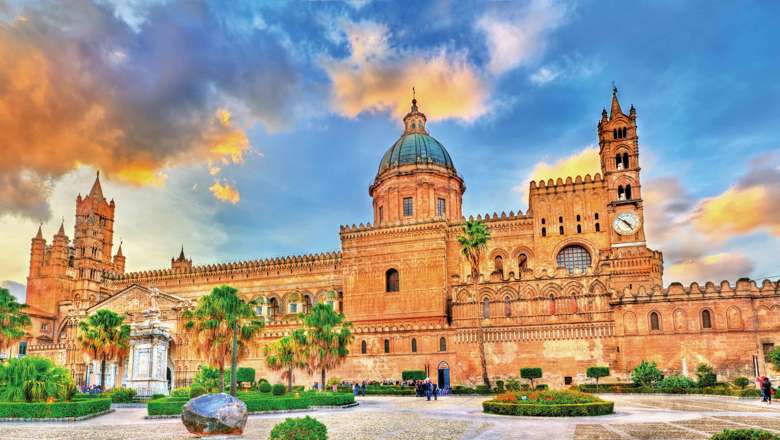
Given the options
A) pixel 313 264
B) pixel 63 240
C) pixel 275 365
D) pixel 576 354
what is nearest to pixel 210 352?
pixel 275 365

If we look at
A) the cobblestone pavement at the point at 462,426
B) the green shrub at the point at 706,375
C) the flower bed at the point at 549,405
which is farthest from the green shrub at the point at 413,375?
the flower bed at the point at 549,405

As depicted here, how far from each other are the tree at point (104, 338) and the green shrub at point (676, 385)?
3328 cm

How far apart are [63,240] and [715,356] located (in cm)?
6697

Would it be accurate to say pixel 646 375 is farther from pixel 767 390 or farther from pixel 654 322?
pixel 767 390

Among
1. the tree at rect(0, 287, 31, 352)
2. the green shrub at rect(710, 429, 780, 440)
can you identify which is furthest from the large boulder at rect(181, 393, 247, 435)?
the tree at rect(0, 287, 31, 352)

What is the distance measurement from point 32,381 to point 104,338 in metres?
13.0

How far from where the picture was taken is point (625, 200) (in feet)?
175

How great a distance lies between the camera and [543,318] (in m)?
48.1

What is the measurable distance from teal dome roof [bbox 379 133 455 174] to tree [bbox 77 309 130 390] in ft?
102

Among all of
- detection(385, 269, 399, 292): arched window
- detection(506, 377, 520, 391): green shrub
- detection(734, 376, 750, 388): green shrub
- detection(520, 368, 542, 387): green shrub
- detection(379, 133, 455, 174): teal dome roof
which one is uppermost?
detection(379, 133, 455, 174): teal dome roof

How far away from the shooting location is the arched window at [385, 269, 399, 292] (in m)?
57.5

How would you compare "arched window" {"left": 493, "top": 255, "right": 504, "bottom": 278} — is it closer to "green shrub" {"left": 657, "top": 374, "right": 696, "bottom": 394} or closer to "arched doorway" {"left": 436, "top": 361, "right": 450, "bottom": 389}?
"arched doorway" {"left": 436, "top": 361, "right": 450, "bottom": 389}

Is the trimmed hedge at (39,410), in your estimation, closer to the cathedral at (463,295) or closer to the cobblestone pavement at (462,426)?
the cobblestone pavement at (462,426)

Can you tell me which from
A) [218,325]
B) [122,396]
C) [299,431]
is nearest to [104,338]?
[122,396]
